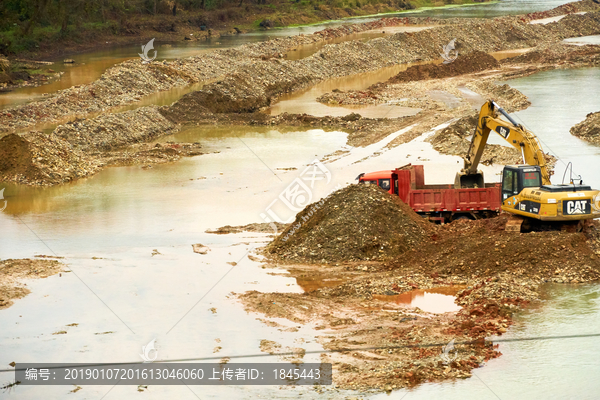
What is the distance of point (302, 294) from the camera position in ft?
60.0

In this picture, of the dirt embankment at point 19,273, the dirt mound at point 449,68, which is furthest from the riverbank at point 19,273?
the dirt mound at point 449,68

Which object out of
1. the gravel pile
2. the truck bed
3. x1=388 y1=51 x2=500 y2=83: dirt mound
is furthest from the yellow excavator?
x1=388 y1=51 x2=500 y2=83: dirt mound

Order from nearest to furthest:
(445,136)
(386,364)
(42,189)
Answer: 1. (386,364)
2. (42,189)
3. (445,136)

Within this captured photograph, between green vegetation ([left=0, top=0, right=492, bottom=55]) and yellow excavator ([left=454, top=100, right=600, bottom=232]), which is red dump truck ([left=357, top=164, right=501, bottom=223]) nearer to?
yellow excavator ([left=454, top=100, right=600, bottom=232])

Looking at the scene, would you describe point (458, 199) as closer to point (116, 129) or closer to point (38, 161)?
point (38, 161)

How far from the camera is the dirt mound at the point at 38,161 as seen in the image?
103ft

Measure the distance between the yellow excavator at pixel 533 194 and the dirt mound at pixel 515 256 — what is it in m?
0.59

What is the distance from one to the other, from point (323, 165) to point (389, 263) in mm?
13396

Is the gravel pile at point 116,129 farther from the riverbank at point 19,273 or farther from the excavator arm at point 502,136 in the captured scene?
the excavator arm at point 502,136

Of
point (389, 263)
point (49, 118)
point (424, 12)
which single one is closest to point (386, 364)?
point (389, 263)

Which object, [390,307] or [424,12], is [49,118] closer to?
[390,307]

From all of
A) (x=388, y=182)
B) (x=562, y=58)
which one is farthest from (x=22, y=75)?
(x=562, y=58)

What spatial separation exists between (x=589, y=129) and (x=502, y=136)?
1722 cm

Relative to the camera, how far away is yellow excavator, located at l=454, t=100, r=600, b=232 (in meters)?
19.5
